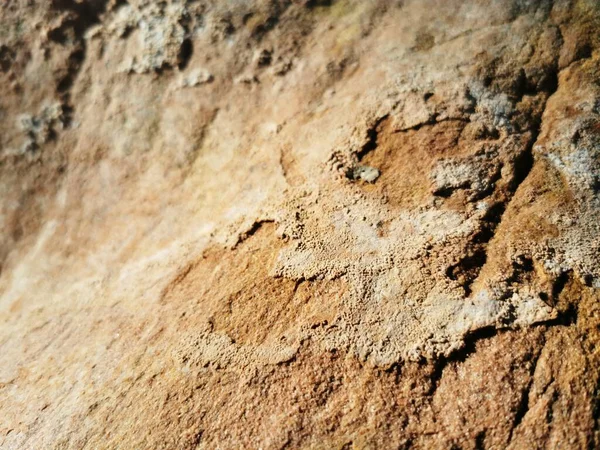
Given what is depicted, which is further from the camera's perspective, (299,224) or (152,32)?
(152,32)

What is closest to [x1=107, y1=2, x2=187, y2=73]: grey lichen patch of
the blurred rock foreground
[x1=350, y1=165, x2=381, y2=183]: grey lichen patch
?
the blurred rock foreground

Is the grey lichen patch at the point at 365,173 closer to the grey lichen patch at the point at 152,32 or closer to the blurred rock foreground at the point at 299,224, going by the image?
the blurred rock foreground at the point at 299,224

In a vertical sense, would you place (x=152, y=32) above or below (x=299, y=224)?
above

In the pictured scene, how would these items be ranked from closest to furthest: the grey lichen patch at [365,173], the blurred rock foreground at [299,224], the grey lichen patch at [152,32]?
1. the blurred rock foreground at [299,224]
2. the grey lichen patch at [365,173]
3. the grey lichen patch at [152,32]

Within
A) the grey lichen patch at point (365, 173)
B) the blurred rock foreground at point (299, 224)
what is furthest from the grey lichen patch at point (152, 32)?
the grey lichen patch at point (365, 173)

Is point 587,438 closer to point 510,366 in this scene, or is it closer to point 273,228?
point 510,366

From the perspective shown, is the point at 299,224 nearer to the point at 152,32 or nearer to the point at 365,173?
the point at 365,173

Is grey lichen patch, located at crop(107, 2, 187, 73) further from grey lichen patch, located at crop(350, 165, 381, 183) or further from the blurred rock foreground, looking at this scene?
grey lichen patch, located at crop(350, 165, 381, 183)

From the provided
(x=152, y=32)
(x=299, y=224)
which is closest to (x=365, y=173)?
(x=299, y=224)
